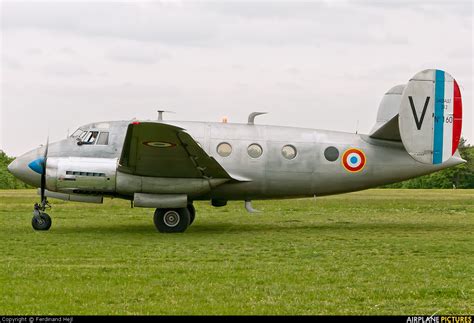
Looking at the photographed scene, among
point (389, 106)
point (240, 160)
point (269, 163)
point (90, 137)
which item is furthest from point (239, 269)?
point (389, 106)

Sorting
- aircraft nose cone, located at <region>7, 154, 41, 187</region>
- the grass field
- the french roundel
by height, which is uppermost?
the french roundel

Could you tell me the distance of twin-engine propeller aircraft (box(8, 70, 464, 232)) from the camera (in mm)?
20109

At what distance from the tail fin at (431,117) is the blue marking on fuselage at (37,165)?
10.2 meters

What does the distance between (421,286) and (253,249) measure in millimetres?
5855

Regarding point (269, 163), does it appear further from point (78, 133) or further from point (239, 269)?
point (239, 269)

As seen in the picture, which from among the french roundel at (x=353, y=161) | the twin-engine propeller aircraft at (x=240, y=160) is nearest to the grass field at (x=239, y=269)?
the twin-engine propeller aircraft at (x=240, y=160)

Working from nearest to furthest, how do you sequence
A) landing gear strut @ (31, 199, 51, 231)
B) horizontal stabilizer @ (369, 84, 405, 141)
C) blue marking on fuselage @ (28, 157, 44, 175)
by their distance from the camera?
blue marking on fuselage @ (28, 157, 44, 175)
landing gear strut @ (31, 199, 51, 231)
horizontal stabilizer @ (369, 84, 405, 141)

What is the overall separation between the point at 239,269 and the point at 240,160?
8.84 meters

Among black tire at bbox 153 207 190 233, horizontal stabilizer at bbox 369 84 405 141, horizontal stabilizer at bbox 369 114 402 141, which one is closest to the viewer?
Answer: black tire at bbox 153 207 190 233

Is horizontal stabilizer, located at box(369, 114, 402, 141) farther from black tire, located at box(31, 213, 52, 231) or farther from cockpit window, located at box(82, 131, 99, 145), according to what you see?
black tire, located at box(31, 213, 52, 231)

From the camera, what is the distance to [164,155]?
65.4 ft

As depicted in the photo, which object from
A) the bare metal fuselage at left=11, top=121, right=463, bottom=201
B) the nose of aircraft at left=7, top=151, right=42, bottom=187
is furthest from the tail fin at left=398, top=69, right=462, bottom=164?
the nose of aircraft at left=7, top=151, right=42, bottom=187

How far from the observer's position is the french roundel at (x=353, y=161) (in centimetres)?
2200

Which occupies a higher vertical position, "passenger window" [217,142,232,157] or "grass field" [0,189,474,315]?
"passenger window" [217,142,232,157]
